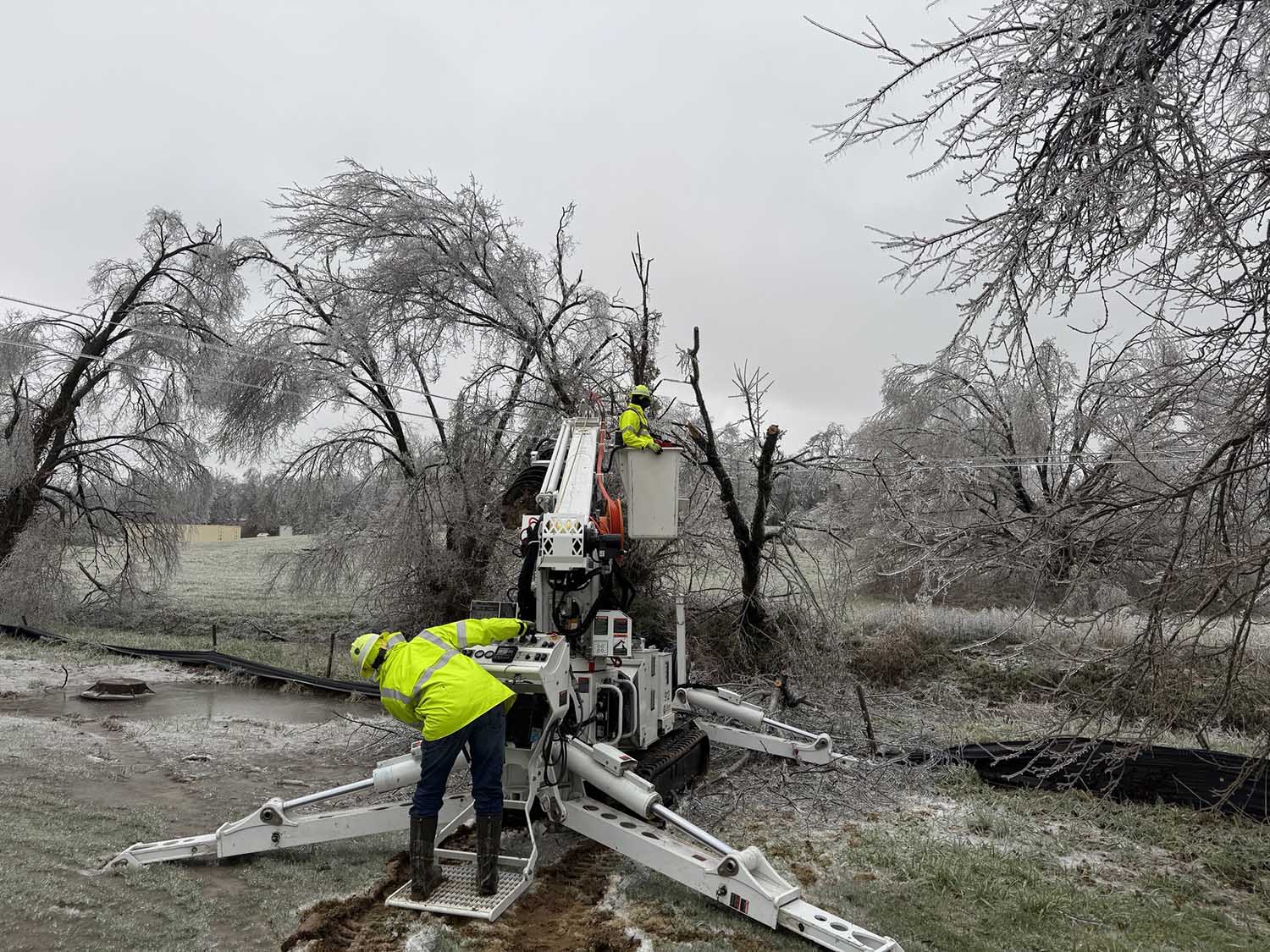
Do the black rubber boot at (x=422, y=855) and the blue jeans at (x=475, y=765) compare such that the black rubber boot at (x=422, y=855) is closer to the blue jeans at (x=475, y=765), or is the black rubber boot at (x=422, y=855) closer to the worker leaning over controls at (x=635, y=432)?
the blue jeans at (x=475, y=765)

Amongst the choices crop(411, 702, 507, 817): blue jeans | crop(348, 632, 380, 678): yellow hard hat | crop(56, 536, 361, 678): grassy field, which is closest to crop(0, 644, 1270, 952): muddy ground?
crop(411, 702, 507, 817): blue jeans

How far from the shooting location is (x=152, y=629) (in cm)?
1884

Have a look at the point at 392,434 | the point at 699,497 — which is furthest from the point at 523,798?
the point at 392,434

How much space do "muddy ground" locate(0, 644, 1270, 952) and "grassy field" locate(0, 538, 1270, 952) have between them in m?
0.02

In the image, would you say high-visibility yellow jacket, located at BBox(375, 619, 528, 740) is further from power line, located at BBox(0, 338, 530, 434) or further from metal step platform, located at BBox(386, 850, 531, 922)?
power line, located at BBox(0, 338, 530, 434)

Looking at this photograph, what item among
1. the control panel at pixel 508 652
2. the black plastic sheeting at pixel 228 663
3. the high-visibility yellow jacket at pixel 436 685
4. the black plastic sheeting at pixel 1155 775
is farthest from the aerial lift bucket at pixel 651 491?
the black plastic sheeting at pixel 228 663

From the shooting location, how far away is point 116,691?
11203mm

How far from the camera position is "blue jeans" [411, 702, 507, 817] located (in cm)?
513

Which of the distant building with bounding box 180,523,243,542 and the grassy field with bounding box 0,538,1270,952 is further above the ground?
the distant building with bounding box 180,523,243,542

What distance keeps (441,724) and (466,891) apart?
992 mm

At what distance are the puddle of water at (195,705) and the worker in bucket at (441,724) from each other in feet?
19.8

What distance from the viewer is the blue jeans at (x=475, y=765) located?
513 cm

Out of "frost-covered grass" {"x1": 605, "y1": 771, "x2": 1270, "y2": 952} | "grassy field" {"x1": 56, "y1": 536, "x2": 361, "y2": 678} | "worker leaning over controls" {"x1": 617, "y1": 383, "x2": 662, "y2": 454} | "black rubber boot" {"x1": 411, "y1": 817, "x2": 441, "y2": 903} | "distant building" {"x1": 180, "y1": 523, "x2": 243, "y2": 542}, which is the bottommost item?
"frost-covered grass" {"x1": 605, "y1": 771, "x2": 1270, "y2": 952}

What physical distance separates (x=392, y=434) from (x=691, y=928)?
12.3m
